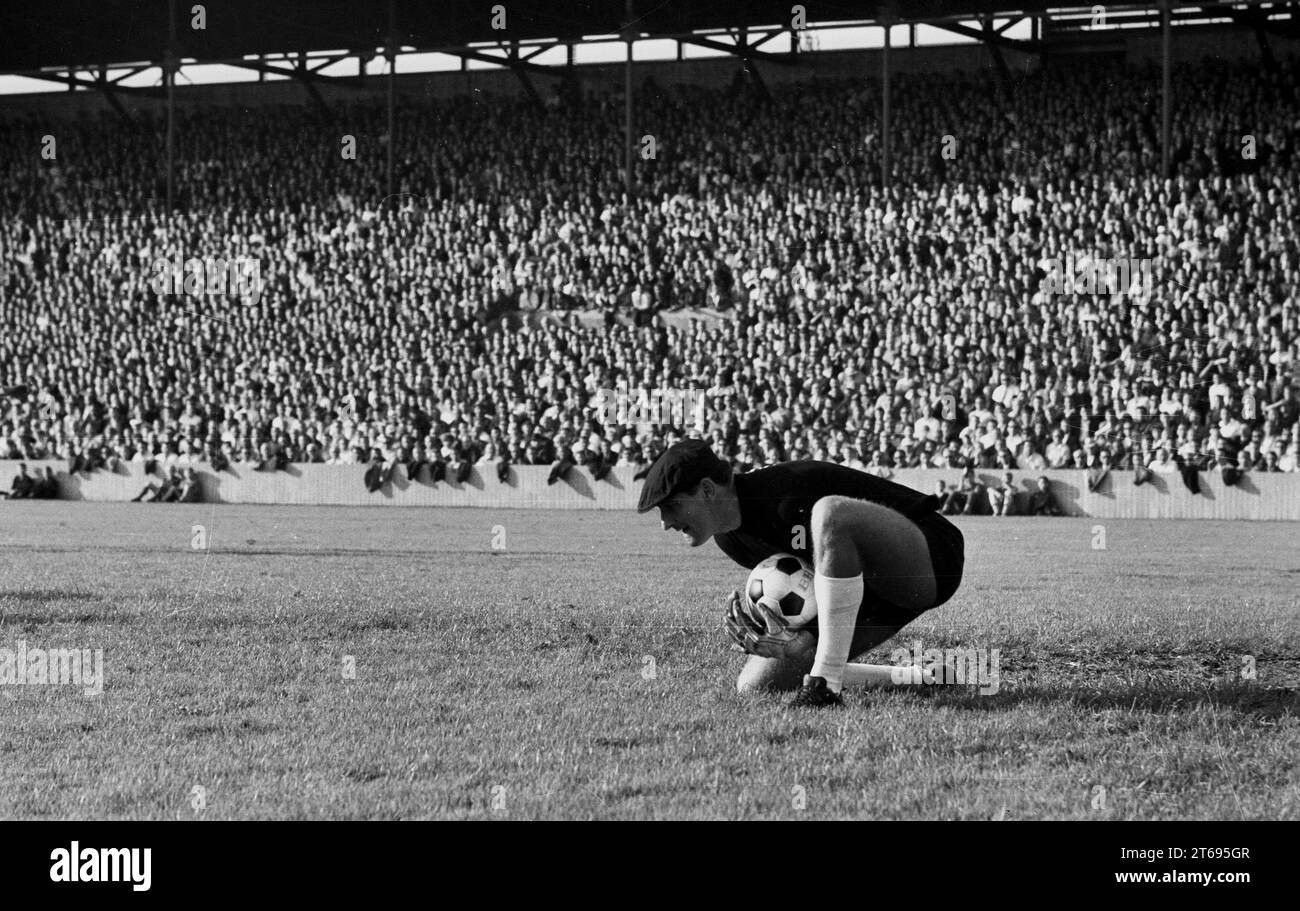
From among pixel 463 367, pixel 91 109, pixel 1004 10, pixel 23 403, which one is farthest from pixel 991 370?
pixel 91 109

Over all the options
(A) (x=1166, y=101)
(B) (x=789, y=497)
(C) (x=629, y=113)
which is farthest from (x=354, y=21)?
(B) (x=789, y=497)

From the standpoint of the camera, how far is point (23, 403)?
39.1 metres

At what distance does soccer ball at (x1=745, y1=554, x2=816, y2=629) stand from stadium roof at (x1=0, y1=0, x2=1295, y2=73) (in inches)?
1099

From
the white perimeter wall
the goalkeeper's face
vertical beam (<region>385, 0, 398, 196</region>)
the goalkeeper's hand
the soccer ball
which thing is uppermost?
vertical beam (<region>385, 0, 398, 196</region>)

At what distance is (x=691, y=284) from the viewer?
34344 mm

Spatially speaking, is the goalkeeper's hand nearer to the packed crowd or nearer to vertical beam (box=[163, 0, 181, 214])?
the packed crowd

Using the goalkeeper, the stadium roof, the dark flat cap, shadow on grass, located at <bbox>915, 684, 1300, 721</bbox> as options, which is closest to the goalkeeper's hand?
the goalkeeper

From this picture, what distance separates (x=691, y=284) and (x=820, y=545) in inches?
1085

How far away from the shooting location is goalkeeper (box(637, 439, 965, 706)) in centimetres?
696

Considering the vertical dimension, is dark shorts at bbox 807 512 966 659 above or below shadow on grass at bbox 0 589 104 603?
above

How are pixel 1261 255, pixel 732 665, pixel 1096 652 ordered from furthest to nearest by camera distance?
pixel 1261 255 → pixel 1096 652 → pixel 732 665

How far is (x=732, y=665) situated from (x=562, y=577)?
6.64 meters

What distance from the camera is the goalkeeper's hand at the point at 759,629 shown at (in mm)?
7605
